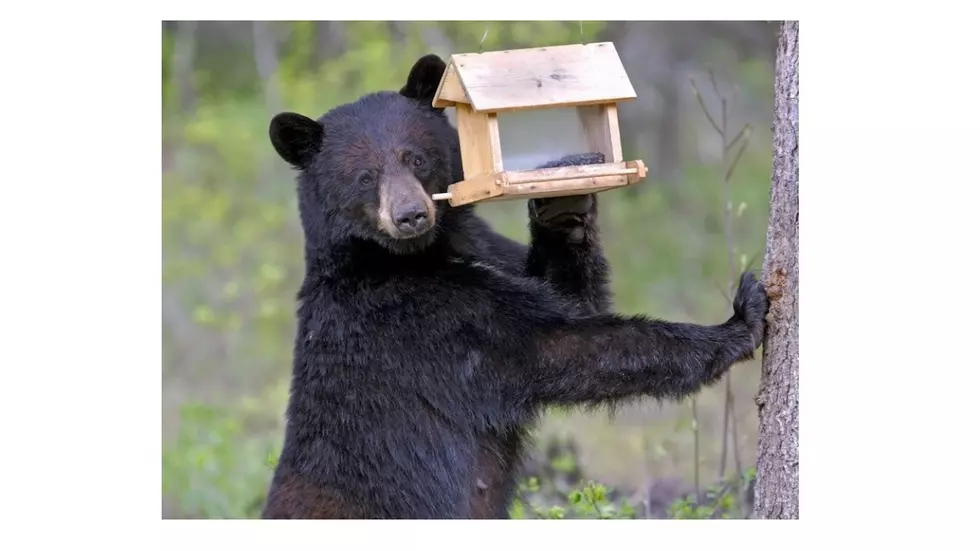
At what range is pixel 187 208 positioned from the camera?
991 centimetres

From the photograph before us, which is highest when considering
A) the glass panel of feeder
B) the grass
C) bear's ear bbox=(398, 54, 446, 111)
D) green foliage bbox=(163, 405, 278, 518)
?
bear's ear bbox=(398, 54, 446, 111)

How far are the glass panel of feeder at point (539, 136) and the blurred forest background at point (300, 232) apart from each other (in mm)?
2834

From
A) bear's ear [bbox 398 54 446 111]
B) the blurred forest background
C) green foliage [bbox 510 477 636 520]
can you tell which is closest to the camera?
bear's ear [bbox 398 54 446 111]

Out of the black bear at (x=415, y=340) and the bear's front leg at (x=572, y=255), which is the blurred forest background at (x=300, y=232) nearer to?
the bear's front leg at (x=572, y=255)

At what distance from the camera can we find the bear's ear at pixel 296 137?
536 centimetres

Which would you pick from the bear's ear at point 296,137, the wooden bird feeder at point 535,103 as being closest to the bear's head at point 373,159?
the bear's ear at point 296,137

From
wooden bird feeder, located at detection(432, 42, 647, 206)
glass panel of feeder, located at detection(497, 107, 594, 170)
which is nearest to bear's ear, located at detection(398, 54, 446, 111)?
wooden bird feeder, located at detection(432, 42, 647, 206)

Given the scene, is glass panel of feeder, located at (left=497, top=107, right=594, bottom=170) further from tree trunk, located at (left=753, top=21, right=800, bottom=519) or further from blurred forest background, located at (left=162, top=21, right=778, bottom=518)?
blurred forest background, located at (left=162, top=21, right=778, bottom=518)

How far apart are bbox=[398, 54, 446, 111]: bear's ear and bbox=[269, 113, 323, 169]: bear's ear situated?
1.60 ft

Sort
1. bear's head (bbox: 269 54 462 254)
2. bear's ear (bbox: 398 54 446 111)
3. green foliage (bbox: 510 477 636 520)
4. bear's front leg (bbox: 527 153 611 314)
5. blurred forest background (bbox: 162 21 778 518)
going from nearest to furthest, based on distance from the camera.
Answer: bear's head (bbox: 269 54 462 254) → bear's ear (bbox: 398 54 446 111) → bear's front leg (bbox: 527 153 611 314) → green foliage (bbox: 510 477 636 520) → blurred forest background (bbox: 162 21 778 518)

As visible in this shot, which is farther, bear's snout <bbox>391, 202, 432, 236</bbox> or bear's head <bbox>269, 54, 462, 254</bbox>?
bear's head <bbox>269, 54, 462, 254</bbox>

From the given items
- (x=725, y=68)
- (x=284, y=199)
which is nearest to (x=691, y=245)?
(x=725, y=68)

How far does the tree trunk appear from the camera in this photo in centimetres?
494

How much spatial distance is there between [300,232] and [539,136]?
5.98 m
